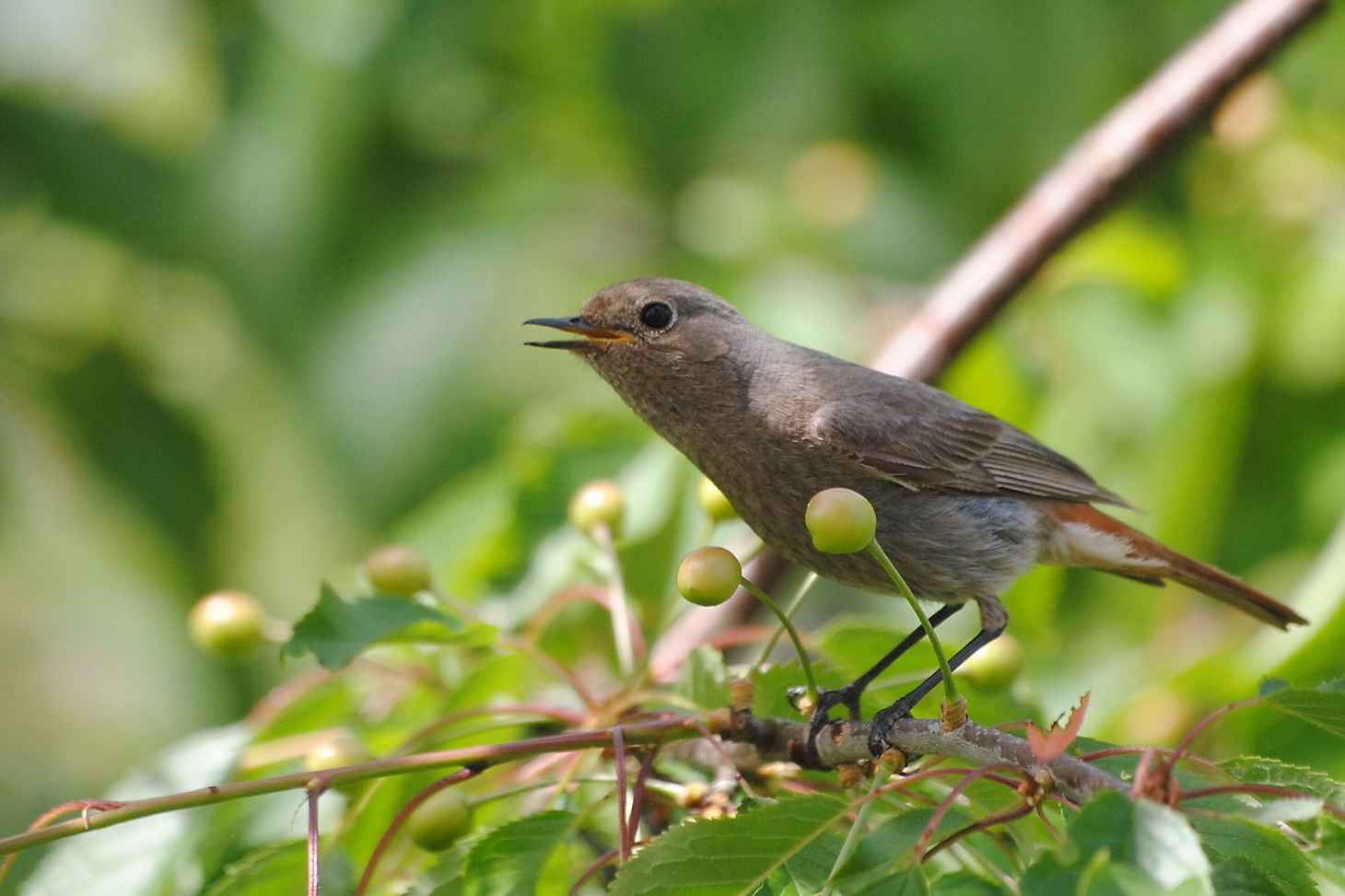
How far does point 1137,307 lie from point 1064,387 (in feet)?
1.46

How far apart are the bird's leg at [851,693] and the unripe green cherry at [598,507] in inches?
34.3

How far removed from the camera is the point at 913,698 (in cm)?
306

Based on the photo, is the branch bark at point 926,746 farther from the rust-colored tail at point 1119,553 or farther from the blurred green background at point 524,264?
the blurred green background at point 524,264

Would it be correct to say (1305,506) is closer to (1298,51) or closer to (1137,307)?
(1137,307)

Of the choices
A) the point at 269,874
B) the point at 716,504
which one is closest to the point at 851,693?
the point at 716,504

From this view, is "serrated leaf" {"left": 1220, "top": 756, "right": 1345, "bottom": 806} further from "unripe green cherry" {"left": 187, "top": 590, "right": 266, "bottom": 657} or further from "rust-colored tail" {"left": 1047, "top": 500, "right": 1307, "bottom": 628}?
"unripe green cherry" {"left": 187, "top": 590, "right": 266, "bottom": 657}

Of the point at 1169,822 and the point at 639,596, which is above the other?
the point at 639,596

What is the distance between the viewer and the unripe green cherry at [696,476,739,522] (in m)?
3.70

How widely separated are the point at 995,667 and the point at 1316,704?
125 centimetres

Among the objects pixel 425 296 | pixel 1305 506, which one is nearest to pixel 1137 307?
pixel 1305 506

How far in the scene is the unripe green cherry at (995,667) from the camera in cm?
347

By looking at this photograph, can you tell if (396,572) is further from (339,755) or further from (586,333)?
(586,333)

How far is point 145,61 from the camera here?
638cm

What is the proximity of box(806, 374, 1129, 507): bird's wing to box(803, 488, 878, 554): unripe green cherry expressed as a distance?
1070 mm
